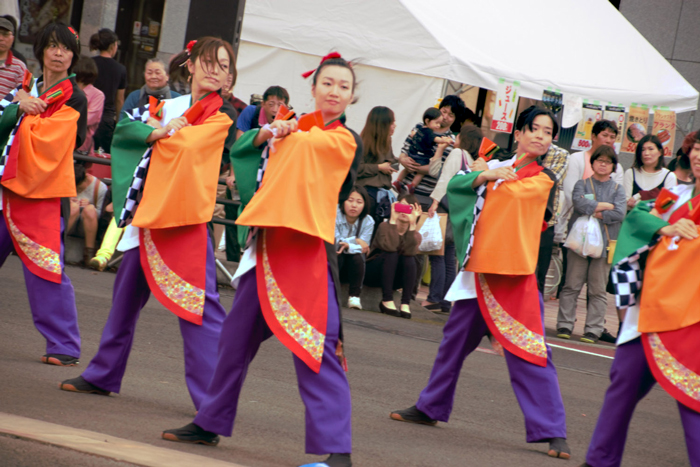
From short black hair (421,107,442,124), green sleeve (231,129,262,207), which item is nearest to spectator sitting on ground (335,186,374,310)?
short black hair (421,107,442,124)

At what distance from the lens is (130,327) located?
4316 millimetres

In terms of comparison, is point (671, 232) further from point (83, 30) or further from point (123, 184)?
point (83, 30)

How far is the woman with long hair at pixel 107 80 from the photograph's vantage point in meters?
9.91

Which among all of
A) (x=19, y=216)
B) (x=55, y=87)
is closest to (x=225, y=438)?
(x=19, y=216)

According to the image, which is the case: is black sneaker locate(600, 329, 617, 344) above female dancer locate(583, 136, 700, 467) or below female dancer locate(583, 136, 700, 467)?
below

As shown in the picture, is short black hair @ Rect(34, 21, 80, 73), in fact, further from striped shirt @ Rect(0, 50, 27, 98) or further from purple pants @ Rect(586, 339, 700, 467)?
striped shirt @ Rect(0, 50, 27, 98)

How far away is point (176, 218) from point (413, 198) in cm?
510

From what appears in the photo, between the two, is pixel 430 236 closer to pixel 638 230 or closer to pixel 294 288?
pixel 638 230

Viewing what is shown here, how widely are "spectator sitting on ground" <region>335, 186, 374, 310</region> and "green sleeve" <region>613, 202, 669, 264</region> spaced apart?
189 inches

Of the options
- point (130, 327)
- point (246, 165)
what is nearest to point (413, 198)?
point (130, 327)

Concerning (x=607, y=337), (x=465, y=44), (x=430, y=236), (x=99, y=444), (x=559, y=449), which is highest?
(x=465, y=44)

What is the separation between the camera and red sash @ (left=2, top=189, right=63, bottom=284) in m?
4.86

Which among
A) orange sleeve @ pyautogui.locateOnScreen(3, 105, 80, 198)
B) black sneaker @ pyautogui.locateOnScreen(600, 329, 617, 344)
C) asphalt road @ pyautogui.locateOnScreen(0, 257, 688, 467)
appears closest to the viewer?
asphalt road @ pyautogui.locateOnScreen(0, 257, 688, 467)

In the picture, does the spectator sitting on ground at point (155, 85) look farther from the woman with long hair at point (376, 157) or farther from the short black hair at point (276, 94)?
the woman with long hair at point (376, 157)
